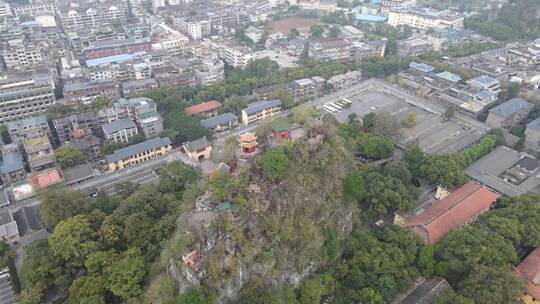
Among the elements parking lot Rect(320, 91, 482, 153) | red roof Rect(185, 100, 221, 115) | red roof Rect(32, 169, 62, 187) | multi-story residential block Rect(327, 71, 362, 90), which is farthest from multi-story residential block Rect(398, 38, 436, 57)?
red roof Rect(32, 169, 62, 187)

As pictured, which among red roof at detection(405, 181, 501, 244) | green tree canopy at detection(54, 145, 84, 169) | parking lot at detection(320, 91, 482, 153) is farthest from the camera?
parking lot at detection(320, 91, 482, 153)

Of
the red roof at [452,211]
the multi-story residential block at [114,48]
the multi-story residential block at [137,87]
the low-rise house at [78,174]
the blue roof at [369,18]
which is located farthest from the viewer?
the blue roof at [369,18]

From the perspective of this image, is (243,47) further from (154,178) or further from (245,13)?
(154,178)

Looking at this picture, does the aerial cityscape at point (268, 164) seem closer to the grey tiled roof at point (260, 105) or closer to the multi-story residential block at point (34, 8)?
the grey tiled roof at point (260, 105)

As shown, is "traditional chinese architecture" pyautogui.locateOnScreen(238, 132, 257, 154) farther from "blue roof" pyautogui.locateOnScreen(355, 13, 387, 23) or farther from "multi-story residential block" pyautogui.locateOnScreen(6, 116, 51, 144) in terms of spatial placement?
"blue roof" pyautogui.locateOnScreen(355, 13, 387, 23)

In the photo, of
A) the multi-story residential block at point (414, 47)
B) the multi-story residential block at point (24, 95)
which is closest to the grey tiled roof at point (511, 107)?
the multi-story residential block at point (414, 47)

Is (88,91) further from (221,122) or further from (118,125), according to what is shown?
(221,122)
